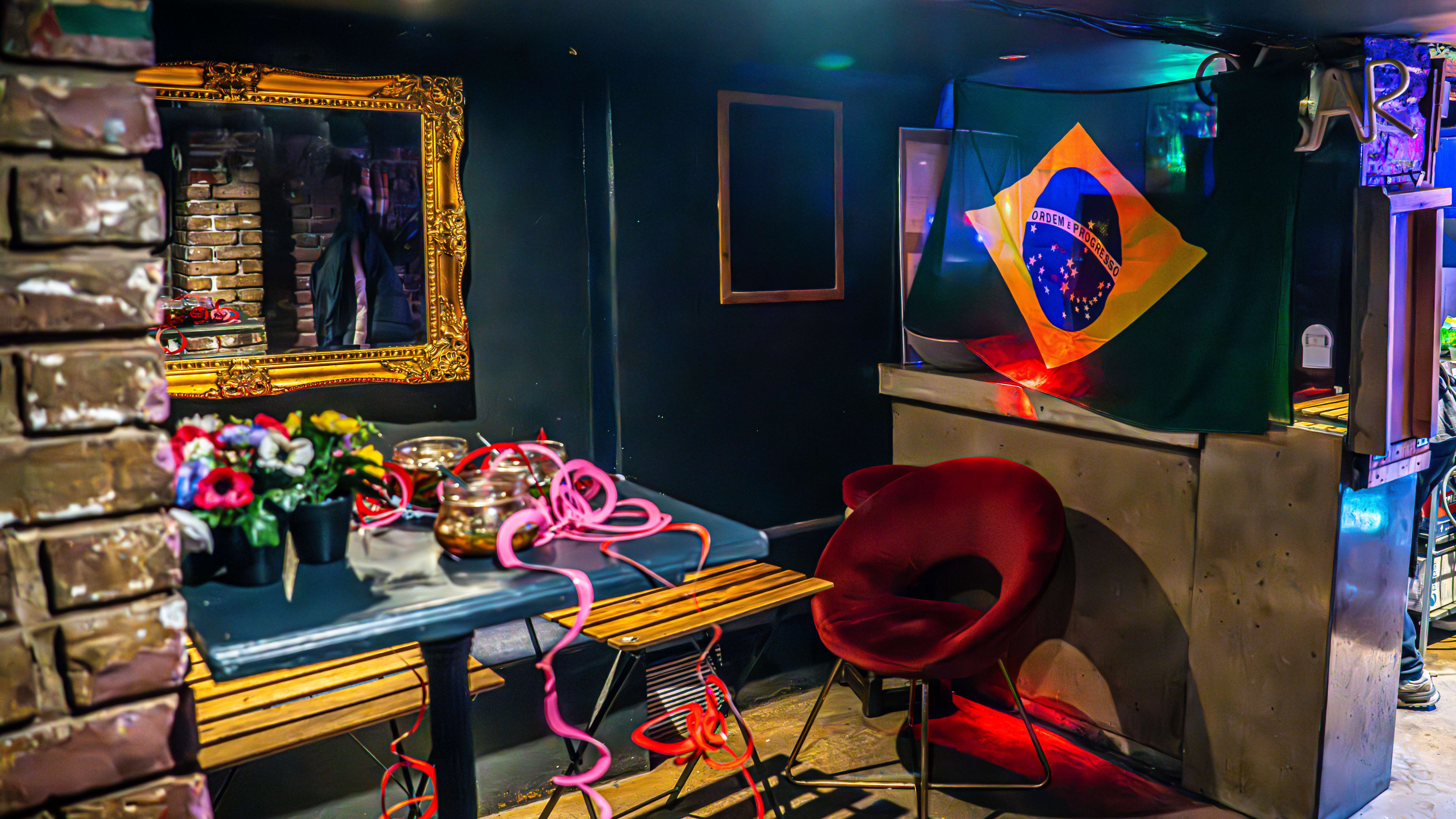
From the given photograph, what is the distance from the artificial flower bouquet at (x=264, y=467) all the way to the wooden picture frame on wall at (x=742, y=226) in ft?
7.56

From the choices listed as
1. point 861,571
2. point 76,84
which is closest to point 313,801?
point 861,571

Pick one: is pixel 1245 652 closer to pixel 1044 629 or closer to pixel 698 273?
pixel 1044 629

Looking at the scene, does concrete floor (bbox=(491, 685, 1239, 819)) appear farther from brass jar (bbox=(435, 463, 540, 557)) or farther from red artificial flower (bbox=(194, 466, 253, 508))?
red artificial flower (bbox=(194, 466, 253, 508))

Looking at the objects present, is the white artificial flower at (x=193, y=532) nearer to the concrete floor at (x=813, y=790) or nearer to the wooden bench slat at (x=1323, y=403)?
the concrete floor at (x=813, y=790)

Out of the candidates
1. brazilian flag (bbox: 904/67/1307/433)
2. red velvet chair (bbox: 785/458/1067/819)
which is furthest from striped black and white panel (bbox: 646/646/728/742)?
brazilian flag (bbox: 904/67/1307/433)

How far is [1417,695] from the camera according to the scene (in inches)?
157

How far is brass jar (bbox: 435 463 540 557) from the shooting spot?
66.2 inches

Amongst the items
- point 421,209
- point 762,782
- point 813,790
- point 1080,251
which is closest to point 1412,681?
point 1080,251

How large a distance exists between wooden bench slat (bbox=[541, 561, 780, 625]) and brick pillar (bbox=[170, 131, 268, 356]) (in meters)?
1.31

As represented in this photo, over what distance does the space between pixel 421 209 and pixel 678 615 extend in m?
1.61

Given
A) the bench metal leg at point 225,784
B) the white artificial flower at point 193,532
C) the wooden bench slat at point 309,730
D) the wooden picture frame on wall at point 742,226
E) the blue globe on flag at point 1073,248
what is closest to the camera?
the white artificial flower at point 193,532

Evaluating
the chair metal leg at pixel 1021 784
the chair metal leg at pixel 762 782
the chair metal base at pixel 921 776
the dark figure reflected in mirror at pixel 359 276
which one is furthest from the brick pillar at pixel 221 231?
the chair metal leg at pixel 1021 784

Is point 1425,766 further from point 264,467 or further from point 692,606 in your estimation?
point 264,467

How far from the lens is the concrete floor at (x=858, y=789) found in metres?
3.32
